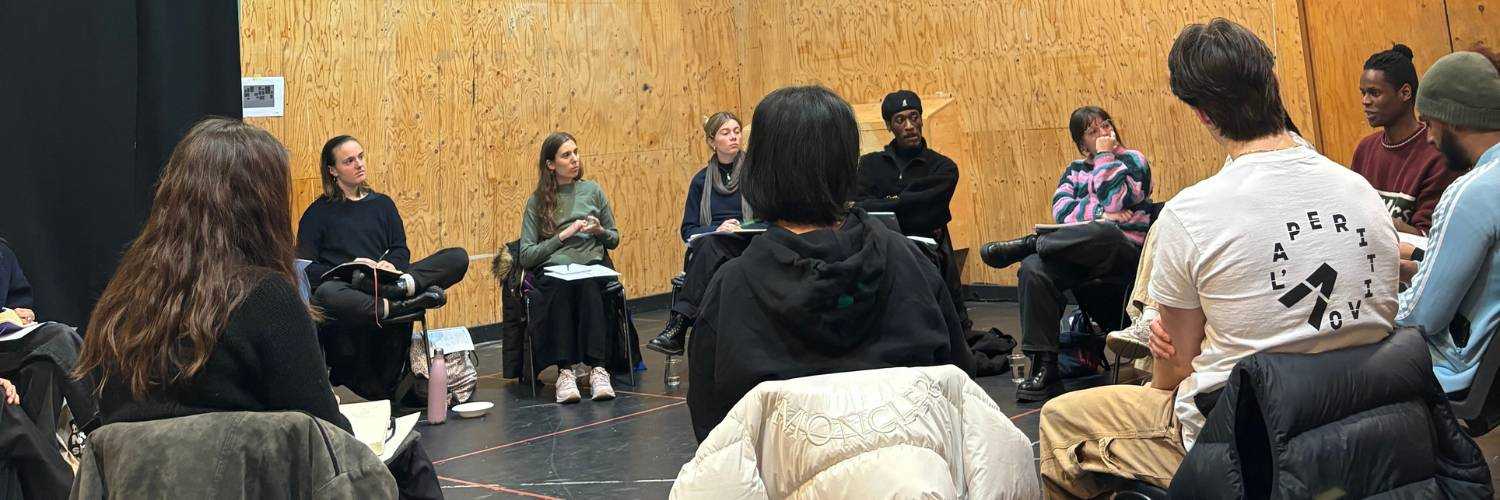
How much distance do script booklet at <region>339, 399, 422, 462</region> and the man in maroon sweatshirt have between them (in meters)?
3.61

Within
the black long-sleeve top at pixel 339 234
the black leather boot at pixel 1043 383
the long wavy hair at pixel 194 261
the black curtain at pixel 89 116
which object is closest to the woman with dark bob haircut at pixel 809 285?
the long wavy hair at pixel 194 261

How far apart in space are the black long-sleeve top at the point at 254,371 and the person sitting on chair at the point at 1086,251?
11.1 ft

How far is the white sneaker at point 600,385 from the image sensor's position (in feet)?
18.5

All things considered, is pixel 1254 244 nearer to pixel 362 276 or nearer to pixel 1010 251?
pixel 1010 251

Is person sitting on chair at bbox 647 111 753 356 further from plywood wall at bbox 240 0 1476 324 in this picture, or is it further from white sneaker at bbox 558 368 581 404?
plywood wall at bbox 240 0 1476 324

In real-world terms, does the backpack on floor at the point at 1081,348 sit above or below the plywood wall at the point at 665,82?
below

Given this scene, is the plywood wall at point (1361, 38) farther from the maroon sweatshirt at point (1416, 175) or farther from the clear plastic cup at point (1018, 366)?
the clear plastic cup at point (1018, 366)

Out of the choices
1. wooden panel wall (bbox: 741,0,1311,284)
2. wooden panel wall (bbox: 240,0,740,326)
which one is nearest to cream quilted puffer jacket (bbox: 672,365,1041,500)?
wooden panel wall (bbox: 741,0,1311,284)

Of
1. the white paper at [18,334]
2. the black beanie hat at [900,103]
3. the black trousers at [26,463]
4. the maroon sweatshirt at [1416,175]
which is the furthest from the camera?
the black beanie hat at [900,103]

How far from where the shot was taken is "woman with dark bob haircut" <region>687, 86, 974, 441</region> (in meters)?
2.05

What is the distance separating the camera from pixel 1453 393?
2.76 metres

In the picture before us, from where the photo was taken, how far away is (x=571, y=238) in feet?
19.8

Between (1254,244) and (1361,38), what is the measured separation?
4800 mm

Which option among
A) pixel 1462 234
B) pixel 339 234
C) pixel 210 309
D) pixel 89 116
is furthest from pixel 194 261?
pixel 339 234
